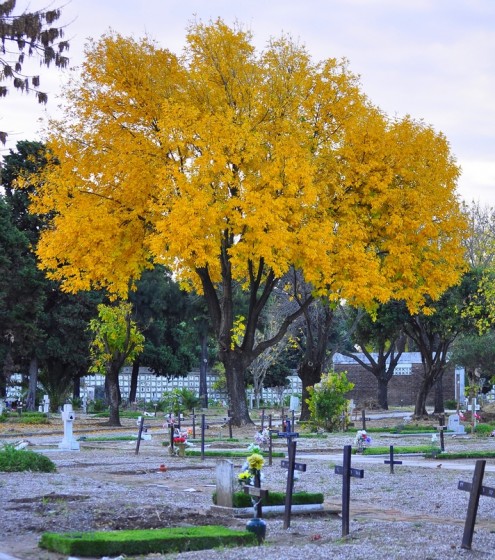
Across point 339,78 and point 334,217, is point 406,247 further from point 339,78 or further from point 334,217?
point 339,78

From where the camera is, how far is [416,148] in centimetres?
3591

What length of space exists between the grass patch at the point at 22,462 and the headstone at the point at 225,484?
7.05m

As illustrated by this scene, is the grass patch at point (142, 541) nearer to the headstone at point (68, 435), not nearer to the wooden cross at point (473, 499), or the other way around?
the wooden cross at point (473, 499)

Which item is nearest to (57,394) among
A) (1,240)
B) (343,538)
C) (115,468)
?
(1,240)

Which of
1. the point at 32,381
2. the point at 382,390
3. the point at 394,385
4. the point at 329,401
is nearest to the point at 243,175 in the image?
the point at 329,401

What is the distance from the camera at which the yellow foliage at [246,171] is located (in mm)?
33312

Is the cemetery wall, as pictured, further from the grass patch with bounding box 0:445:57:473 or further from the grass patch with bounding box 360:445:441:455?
the grass patch with bounding box 0:445:57:473

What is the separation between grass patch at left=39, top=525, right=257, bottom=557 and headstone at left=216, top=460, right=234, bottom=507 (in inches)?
74.5

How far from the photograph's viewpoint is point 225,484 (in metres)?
14.1

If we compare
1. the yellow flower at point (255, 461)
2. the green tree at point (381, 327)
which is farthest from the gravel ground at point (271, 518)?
the green tree at point (381, 327)

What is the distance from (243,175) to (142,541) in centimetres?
2414

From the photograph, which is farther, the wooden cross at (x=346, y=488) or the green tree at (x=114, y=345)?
the green tree at (x=114, y=345)

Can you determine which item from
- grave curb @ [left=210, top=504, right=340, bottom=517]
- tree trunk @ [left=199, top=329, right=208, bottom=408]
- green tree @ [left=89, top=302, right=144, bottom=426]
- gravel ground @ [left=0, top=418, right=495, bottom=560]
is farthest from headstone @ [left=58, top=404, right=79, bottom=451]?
tree trunk @ [left=199, top=329, right=208, bottom=408]

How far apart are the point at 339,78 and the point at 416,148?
3671mm
